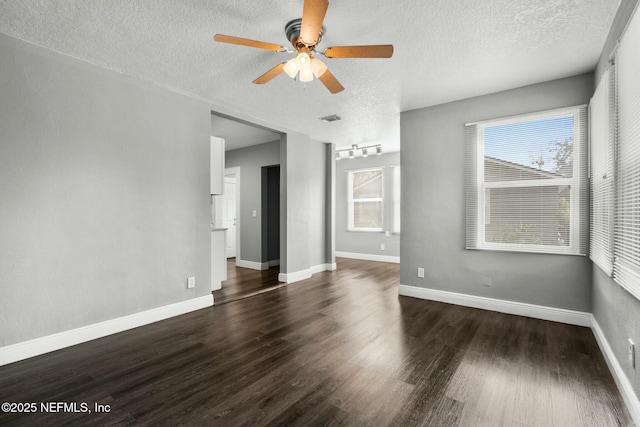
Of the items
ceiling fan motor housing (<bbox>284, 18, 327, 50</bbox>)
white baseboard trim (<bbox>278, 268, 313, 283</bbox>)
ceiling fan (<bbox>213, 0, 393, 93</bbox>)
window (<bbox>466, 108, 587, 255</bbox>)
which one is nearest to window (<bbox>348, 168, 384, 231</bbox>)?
white baseboard trim (<bbox>278, 268, 313, 283</bbox>)

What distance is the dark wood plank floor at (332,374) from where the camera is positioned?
171 centimetres

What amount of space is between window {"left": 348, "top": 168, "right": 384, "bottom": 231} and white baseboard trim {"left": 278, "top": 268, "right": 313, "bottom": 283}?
2.60m

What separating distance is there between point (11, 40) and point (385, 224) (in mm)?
6496

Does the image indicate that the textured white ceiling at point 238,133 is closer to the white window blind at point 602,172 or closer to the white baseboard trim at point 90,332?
the white baseboard trim at point 90,332

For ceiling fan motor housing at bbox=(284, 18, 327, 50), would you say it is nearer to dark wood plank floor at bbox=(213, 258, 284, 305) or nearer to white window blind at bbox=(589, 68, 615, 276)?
white window blind at bbox=(589, 68, 615, 276)

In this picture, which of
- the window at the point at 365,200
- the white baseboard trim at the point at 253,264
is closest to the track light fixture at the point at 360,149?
the window at the point at 365,200

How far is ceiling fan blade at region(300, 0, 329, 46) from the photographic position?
1664 millimetres

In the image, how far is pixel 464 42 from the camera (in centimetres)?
249

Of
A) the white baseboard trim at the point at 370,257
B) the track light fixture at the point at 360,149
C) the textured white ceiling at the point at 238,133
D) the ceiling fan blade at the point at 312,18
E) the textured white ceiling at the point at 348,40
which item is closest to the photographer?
the ceiling fan blade at the point at 312,18

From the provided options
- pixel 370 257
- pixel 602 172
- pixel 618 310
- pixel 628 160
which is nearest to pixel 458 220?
pixel 602 172

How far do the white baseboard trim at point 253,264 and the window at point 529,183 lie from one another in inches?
164

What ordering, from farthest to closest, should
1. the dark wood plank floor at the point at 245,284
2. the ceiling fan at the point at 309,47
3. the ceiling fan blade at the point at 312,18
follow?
the dark wood plank floor at the point at 245,284
the ceiling fan at the point at 309,47
the ceiling fan blade at the point at 312,18

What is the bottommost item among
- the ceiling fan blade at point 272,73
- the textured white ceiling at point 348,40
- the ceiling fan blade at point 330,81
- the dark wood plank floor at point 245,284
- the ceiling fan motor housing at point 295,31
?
the dark wood plank floor at point 245,284

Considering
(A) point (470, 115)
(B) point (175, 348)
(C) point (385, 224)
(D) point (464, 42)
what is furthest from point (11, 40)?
(C) point (385, 224)
